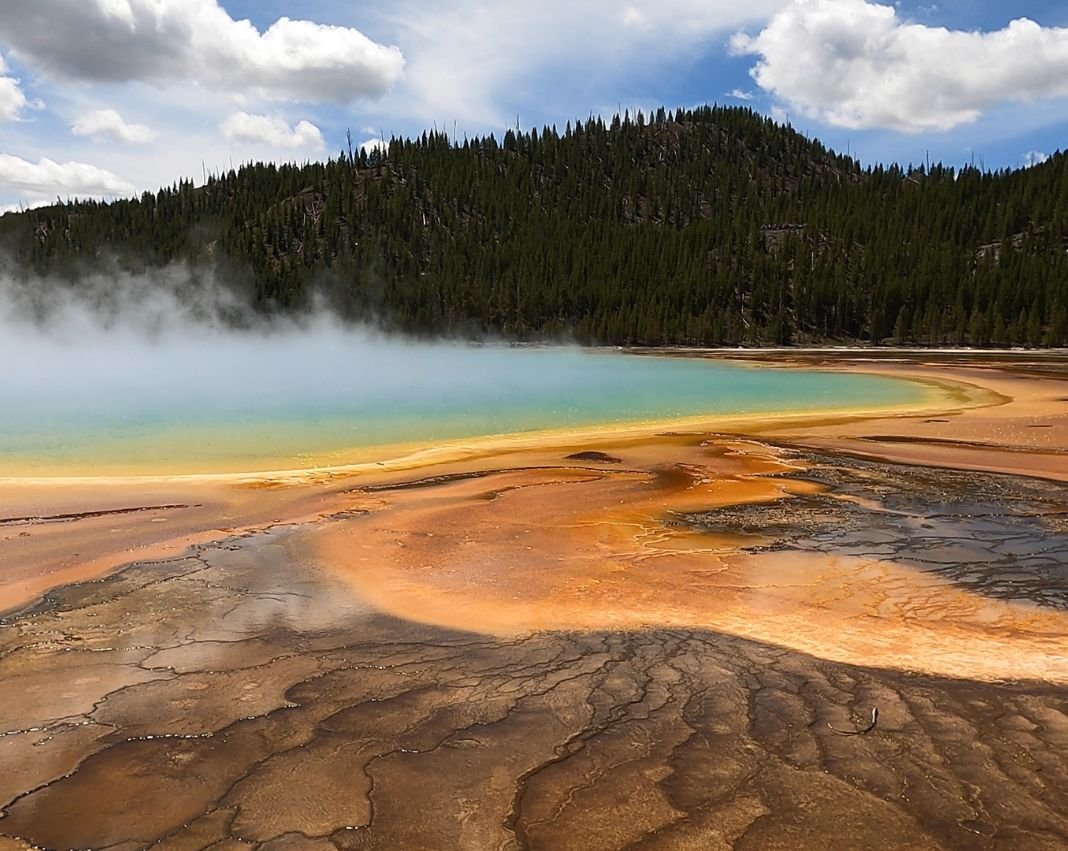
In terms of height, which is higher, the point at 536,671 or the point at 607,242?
the point at 607,242

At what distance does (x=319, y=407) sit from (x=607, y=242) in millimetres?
116596

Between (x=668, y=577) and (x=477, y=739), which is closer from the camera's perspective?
(x=477, y=739)

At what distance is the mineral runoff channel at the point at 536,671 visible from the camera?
12.7 feet

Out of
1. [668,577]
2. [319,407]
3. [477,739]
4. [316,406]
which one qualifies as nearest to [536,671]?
[477,739]

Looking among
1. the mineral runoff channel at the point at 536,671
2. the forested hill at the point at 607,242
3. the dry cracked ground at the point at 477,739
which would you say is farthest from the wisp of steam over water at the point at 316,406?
the forested hill at the point at 607,242

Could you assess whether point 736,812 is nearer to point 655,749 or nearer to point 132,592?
point 655,749

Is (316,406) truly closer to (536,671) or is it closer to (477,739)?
(536,671)

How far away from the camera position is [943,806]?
385 cm

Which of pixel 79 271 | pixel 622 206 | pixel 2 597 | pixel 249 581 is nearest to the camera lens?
pixel 2 597

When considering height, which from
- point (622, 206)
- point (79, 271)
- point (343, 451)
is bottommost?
point (343, 451)

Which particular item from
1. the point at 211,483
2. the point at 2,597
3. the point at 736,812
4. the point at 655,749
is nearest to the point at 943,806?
the point at 736,812

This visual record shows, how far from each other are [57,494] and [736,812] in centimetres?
1270

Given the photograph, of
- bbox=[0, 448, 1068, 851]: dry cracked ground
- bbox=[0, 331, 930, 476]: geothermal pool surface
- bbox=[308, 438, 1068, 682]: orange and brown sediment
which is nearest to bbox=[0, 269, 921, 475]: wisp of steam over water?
bbox=[0, 331, 930, 476]: geothermal pool surface

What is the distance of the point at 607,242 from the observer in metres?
138
